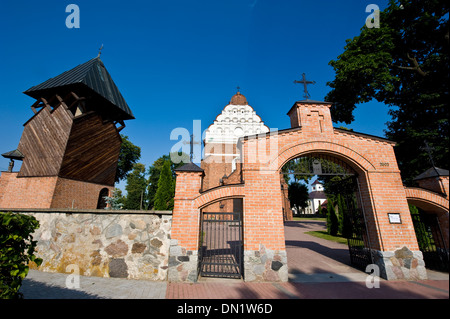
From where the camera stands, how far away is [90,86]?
47.9 ft

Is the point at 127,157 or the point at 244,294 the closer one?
the point at 244,294

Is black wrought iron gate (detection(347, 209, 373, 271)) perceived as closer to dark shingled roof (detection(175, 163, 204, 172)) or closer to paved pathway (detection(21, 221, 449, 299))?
paved pathway (detection(21, 221, 449, 299))

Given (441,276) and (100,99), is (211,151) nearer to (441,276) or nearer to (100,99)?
(100,99)

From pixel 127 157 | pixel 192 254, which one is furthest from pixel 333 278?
pixel 127 157

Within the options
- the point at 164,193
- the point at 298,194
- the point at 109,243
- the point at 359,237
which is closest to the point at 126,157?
the point at 164,193

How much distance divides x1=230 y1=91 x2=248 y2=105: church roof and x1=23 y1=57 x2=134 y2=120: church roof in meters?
12.5

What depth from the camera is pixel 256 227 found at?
19.6ft

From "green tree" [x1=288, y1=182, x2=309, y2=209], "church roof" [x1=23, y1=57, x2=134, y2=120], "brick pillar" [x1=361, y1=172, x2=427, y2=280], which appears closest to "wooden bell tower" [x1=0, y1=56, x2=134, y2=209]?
"church roof" [x1=23, y1=57, x2=134, y2=120]

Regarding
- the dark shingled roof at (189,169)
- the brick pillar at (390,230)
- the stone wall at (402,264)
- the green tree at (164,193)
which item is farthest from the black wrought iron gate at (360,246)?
the green tree at (164,193)

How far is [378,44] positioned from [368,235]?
10254 millimetres

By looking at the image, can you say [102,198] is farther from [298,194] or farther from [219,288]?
[298,194]

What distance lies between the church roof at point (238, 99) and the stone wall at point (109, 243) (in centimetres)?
2141

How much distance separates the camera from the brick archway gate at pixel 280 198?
19.0 feet

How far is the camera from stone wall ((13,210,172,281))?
19.2 ft
